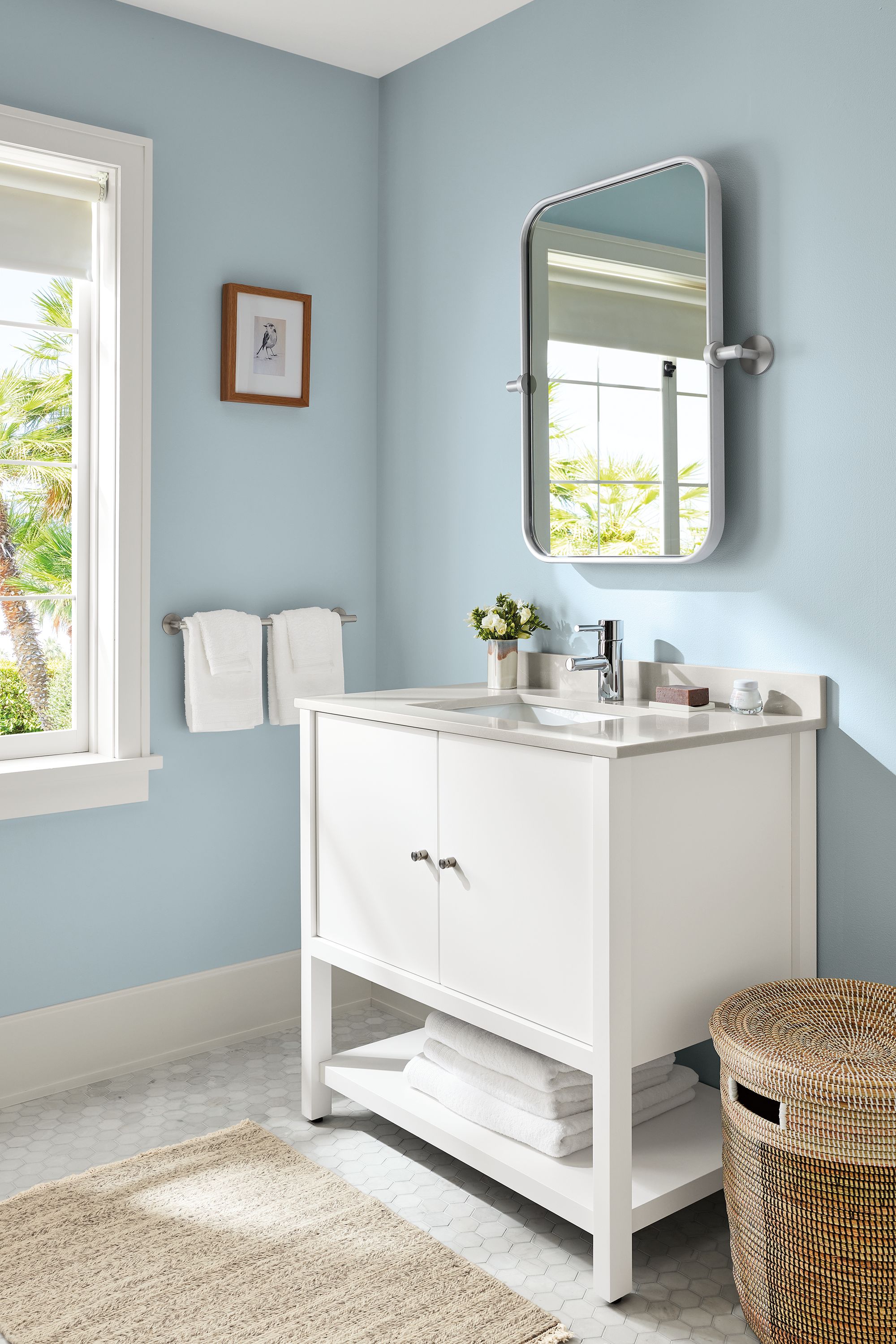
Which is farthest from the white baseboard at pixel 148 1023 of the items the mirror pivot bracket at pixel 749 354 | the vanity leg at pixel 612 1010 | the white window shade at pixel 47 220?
the mirror pivot bracket at pixel 749 354

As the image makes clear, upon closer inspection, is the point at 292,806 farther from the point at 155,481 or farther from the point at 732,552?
the point at 732,552

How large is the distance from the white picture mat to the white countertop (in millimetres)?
831

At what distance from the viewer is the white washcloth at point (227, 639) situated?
8.25 ft

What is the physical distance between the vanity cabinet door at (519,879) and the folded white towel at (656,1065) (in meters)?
0.31

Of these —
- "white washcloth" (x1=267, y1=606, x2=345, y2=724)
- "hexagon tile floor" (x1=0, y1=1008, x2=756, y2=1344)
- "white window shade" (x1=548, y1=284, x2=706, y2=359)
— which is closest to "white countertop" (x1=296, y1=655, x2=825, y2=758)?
"white washcloth" (x1=267, y1=606, x2=345, y2=724)

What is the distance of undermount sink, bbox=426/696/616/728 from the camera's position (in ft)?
6.95

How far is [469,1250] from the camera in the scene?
177 cm

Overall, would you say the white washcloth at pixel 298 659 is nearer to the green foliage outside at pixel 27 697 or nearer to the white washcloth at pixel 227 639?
the white washcloth at pixel 227 639

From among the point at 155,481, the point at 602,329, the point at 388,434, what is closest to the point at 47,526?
the point at 155,481

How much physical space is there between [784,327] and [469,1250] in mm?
1625

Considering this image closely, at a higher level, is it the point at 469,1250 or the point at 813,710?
the point at 813,710

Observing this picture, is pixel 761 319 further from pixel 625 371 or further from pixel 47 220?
pixel 47 220

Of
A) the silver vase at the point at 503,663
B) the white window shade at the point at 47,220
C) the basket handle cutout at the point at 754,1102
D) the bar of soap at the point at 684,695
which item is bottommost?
the basket handle cutout at the point at 754,1102

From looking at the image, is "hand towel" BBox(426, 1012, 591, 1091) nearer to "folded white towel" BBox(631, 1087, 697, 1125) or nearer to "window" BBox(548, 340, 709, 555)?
"folded white towel" BBox(631, 1087, 697, 1125)
